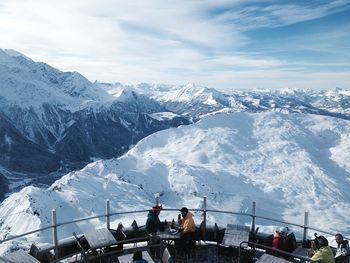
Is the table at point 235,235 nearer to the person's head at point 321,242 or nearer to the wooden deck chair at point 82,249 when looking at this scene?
the person's head at point 321,242

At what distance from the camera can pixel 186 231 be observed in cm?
1289

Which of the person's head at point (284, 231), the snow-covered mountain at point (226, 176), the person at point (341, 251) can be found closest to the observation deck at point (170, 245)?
the person's head at point (284, 231)

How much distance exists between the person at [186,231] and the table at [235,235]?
104cm

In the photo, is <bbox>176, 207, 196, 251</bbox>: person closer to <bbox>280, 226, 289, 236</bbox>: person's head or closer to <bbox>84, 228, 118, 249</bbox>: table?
<bbox>84, 228, 118, 249</bbox>: table

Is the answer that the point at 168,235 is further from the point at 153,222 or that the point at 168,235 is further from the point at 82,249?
the point at 82,249

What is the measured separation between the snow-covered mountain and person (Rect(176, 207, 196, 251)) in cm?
7073

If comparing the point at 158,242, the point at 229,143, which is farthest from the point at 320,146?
the point at 158,242

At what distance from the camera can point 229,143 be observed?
4771 inches

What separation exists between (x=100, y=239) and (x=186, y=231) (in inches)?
106

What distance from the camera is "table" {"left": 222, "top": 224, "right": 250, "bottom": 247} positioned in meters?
12.9

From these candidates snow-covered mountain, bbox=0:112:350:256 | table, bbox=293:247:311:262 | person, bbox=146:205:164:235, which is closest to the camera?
table, bbox=293:247:311:262

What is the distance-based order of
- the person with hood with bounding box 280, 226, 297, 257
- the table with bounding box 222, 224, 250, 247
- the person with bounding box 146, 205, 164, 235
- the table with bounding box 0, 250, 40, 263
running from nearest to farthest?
the table with bounding box 0, 250, 40, 263 → the person with hood with bounding box 280, 226, 297, 257 → the table with bounding box 222, 224, 250, 247 → the person with bounding box 146, 205, 164, 235

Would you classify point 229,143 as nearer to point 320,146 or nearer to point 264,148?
point 264,148

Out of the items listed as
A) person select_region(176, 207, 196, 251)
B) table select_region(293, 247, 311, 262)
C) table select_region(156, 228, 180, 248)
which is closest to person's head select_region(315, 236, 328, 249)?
table select_region(293, 247, 311, 262)
